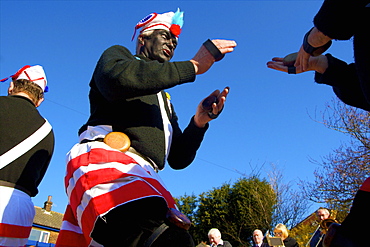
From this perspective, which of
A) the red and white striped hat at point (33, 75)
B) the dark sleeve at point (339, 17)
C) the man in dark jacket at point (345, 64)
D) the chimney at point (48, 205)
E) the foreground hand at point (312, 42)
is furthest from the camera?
the chimney at point (48, 205)

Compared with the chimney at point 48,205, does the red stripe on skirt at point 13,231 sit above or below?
above

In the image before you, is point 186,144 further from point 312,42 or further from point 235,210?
point 235,210

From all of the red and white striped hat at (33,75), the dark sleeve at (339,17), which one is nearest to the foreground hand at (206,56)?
the dark sleeve at (339,17)

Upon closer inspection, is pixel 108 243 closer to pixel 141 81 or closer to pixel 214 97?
pixel 141 81

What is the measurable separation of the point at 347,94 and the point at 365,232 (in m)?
0.83

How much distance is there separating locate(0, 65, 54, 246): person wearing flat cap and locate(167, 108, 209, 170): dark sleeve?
96 cm

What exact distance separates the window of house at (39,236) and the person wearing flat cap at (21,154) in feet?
78.4

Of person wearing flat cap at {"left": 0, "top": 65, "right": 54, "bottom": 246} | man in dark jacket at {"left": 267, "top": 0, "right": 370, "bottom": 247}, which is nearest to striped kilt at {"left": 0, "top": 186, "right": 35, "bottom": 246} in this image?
person wearing flat cap at {"left": 0, "top": 65, "right": 54, "bottom": 246}

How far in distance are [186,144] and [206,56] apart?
807 millimetres

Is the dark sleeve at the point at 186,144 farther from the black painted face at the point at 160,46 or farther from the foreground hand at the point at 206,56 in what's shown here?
the foreground hand at the point at 206,56

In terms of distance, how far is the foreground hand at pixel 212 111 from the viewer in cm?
225

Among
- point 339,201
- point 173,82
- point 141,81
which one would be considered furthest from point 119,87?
point 339,201

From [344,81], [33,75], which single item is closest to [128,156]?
[344,81]

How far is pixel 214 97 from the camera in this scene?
232cm
